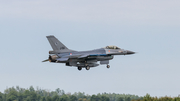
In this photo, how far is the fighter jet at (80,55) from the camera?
66.5 metres

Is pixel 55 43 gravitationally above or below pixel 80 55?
above

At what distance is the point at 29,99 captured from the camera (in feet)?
484

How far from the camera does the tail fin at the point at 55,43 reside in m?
68.0

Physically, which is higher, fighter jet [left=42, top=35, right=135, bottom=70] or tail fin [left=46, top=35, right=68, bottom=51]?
tail fin [left=46, top=35, right=68, bottom=51]

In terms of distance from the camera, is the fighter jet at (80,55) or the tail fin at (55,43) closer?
the fighter jet at (80,55)

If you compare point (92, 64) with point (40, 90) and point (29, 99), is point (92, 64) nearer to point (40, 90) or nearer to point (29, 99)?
point (29, 99)

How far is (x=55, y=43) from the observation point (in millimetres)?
68312

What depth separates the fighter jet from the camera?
6650 cm

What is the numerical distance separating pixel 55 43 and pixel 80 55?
15.2 ft

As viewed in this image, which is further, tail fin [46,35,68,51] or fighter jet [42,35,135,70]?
tail fin [46,35,68,51]

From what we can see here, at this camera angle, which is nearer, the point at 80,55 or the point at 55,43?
the point at 80,55

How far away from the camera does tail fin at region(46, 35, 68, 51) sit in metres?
68.0

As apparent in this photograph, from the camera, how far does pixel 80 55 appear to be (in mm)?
66750

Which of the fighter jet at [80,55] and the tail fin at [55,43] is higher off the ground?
the tail fin at [55,43]
